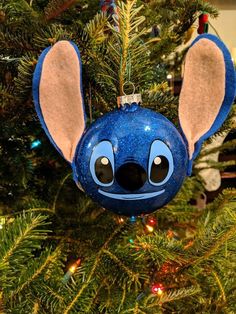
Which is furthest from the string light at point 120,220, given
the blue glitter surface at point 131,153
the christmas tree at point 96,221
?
the blue glitter surface at point 131,153

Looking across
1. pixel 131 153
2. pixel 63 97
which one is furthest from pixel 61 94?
pixel 131 153

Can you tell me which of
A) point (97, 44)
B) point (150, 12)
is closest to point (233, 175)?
point (150, 12)

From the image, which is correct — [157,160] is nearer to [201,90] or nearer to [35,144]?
[201,90]

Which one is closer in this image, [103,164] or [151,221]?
[103,164]

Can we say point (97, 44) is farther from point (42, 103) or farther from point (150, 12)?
point (150, 12)

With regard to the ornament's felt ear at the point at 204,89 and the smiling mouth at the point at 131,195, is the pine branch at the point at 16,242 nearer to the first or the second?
the smiling mouth at the point at 131,195

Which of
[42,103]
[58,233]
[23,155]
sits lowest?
[58,233]

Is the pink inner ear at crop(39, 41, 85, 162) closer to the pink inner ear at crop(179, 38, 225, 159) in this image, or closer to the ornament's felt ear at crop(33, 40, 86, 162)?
the ornament's felt ear at crop(33, 40, 86, 162)
